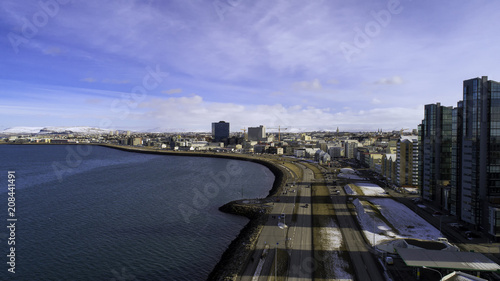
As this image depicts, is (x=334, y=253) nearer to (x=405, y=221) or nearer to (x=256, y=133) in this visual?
(x=405, y=221)

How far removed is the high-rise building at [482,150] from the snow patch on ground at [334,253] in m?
7.45

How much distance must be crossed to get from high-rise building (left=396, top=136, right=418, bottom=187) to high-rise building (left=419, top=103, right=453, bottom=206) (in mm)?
4897

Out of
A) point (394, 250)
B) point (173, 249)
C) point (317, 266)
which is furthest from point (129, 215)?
point (394, 250)

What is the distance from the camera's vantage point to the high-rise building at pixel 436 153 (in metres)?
20.5

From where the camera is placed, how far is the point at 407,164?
27.3m

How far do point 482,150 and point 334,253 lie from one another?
33.6 feet

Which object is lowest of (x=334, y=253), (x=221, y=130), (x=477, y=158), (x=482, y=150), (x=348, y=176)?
(x=334, y=253)

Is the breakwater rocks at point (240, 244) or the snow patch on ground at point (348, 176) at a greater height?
the snow patch on ground at point (348, 176)

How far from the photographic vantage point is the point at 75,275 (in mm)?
12273

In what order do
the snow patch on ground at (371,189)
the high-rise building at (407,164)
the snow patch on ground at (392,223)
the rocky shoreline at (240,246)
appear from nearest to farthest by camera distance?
the rocky shoreline at (240,246), the snow patch on ground at (392,223), the snow patch on ground at (371,189), the high-rise building at (407,164)

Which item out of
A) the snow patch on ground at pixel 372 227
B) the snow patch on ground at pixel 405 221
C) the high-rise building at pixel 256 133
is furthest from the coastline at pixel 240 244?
the high-rise building at pixel 256 133

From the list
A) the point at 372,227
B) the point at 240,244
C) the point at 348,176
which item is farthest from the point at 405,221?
the point at 348,176

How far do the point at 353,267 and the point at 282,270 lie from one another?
2840 mm

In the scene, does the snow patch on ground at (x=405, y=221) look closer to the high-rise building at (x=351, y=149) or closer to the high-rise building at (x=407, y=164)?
the high-rise building at (x=407, y=164)
